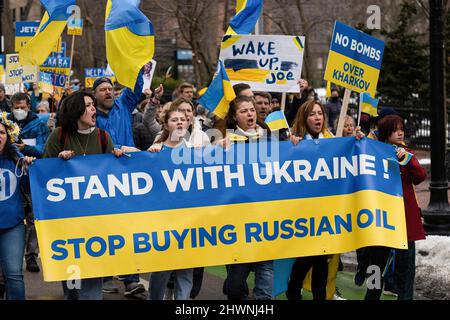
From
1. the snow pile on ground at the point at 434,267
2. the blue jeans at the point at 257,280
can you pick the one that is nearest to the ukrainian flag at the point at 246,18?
the snow pile on ground at the point at 434,267

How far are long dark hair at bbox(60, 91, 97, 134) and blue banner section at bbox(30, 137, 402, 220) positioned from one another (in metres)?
0.27

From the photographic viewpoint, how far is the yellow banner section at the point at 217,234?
22.5 feet

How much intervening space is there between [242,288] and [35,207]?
164 cm

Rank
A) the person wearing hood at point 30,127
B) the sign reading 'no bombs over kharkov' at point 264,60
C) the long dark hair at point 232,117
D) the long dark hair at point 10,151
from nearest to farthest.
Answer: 1. the long dark hair at point 10,151
2. the long dark hair at point 232,117
3. the sign reading 'no bombs over kharkov' at point 264,60
4. the person wearing hood at point 30,127

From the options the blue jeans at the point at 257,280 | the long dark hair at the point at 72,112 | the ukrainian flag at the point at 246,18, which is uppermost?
the ukrainian flag at the point at 246,18

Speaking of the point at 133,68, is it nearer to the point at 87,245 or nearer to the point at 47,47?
the point at 87,245

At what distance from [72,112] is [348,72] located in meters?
2.77

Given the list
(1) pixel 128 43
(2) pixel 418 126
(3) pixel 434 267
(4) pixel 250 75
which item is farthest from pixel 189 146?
(2) pixel 418 126

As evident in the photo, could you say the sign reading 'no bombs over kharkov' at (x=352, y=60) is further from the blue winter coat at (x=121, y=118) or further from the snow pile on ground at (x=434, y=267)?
the snow pile on ground at (x=434, y=267)

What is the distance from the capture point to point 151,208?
7.01 metres

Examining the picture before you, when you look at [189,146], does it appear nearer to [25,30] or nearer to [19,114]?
[19,114]

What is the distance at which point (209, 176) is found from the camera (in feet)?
23.4

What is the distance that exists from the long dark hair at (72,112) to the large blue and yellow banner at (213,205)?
0.27m

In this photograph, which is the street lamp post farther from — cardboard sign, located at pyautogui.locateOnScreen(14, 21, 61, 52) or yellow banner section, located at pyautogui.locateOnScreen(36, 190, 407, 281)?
cardboard sign, located at pyautogui.locateOnScreen(14, 21, 61, 52)
